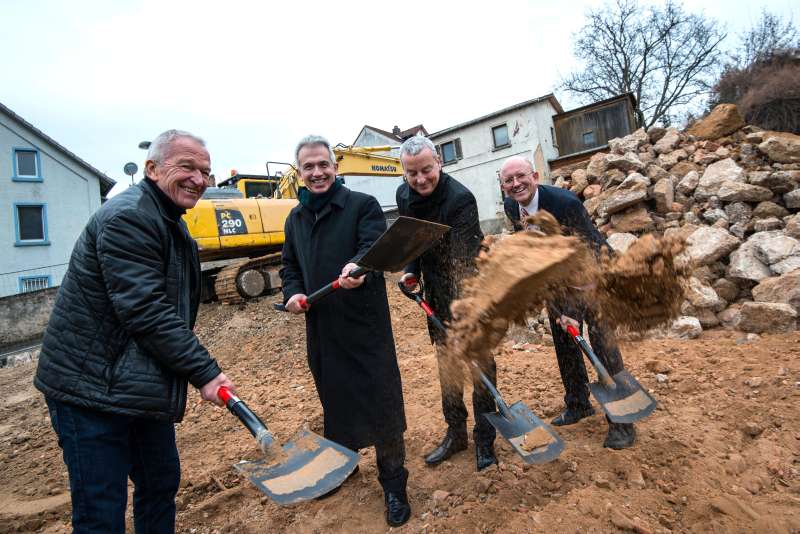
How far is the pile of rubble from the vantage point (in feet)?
15.6

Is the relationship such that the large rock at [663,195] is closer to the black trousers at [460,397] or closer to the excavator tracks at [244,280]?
the black trousers at [460,397]

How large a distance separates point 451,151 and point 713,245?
1756cm

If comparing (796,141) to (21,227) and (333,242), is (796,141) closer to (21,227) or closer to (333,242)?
(333,242)

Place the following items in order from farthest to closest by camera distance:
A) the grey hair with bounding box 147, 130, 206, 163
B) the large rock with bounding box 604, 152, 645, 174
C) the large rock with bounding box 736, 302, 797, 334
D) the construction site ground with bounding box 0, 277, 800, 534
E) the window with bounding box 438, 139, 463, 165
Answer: the window with bounding box 438, 139, 463, 165, the large rock with bounding box 604, 152, 645, 174, the large rock with bounding box 736, 302, 797, 334, the construction site ground with bounding box 0, 277, 800, 534, the grey hair with bounding box 147, 130, 206, 163

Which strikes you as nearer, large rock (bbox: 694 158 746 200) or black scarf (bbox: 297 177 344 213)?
black scarf (bbox: 297 177 344 213)

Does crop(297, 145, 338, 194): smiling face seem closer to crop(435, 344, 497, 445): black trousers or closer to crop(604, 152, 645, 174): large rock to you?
crop(435, 344, 497, 445): black trousers

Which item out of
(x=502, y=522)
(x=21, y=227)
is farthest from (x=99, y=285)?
(x=21, y=227)

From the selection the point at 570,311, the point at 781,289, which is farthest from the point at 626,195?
the point at 570,311

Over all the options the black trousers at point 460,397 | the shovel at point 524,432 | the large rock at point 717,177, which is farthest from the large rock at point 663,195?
the shovel at point 524,432

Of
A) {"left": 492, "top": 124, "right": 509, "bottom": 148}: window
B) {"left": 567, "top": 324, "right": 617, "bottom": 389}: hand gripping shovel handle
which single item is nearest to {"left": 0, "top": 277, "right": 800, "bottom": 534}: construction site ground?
{"left": 567, "top": 324, "right": 617, "bottom": 389}: hand gripping shovel handle

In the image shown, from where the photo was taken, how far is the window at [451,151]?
21875 mm

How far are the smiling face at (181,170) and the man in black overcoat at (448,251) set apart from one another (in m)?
1.14

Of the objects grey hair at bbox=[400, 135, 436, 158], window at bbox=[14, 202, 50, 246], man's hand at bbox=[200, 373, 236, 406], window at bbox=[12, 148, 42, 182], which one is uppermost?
window at bbox=[12, 148, 42, 182]

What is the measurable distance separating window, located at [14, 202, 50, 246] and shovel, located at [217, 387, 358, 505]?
19.3m
